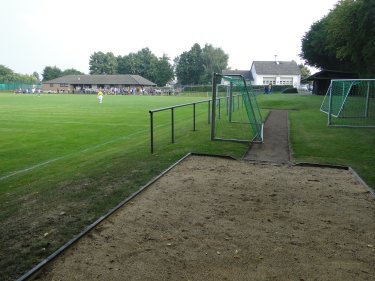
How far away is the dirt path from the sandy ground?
10mm

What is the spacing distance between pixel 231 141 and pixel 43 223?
7244 millimetres

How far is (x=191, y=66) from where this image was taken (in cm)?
10219

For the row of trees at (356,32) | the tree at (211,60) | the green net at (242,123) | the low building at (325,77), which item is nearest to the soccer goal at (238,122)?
the green net at (242,123)

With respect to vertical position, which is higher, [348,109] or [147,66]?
[147,66]

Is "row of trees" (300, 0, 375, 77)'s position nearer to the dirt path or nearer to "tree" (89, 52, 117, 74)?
the dirt path

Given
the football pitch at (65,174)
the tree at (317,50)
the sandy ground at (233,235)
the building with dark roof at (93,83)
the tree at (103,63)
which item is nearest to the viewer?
the sandy ground at (233,235)

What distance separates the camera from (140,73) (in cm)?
10831

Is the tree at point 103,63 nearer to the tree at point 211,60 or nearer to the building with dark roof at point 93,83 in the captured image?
the building with dark roof at point 93,83

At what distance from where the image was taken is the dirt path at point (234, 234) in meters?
3.46

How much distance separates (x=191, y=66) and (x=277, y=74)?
25.9 m

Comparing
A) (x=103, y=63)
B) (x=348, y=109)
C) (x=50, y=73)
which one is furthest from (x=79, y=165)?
(x=50, y=73)

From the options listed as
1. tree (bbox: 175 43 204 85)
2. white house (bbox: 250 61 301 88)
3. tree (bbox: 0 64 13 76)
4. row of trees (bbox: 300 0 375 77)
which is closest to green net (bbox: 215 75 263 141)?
row of trees (bbox: 300 0 375 77)

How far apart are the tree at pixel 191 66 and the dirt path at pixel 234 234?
318 feet

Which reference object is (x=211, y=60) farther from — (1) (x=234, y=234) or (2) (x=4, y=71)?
(1) (x=234, y=234)
